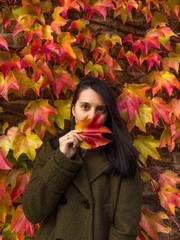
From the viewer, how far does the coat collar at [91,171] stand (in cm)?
92

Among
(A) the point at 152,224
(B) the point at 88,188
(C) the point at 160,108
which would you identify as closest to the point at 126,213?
(B) the point at 88,188

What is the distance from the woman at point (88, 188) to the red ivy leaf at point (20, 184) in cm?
12

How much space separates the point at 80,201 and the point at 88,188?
6cm

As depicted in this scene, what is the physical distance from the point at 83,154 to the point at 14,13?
2.24 feet

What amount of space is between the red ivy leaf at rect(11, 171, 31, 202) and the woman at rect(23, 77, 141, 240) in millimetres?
125

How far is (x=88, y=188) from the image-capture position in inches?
36.4

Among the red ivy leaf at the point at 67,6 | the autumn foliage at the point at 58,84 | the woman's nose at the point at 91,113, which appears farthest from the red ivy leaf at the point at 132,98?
the red ivy leaf at the point at 67,6

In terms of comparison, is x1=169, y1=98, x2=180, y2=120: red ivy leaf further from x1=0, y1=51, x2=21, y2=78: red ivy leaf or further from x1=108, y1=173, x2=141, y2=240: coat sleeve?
x1=0, y1=51, x2=21, y2=78: red ivy leaf

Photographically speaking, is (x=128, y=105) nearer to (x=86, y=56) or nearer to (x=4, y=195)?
(x=86, y=56)

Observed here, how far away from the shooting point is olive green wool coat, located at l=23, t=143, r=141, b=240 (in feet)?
2.89

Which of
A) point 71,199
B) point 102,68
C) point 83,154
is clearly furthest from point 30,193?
point 102,68

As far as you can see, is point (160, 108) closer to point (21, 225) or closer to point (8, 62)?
point (8, 62)

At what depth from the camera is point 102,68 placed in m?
1.20

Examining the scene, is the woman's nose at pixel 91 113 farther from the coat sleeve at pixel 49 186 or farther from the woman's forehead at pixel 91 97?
the coat sleeve at pixel 49 186
